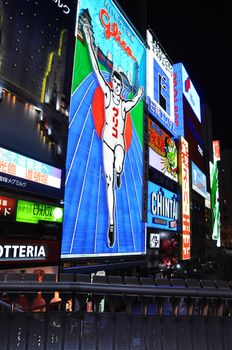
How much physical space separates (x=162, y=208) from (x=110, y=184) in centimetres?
1259

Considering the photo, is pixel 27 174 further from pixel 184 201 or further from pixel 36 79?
pixel 184 201

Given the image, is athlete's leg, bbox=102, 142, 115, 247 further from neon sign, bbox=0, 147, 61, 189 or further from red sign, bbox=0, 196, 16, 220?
red sign, bbox=0, 196, 16, 220

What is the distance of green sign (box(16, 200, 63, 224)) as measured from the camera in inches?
521

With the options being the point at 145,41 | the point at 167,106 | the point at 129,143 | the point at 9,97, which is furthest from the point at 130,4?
the point at 9,97

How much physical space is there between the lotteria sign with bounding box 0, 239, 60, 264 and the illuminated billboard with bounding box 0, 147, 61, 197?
2044mm

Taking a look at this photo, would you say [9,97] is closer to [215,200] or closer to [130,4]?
[130,4]

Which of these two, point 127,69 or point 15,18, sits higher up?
point 127,69

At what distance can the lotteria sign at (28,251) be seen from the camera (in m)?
12.4

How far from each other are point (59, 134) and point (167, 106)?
22954mm

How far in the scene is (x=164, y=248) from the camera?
32.2 meters

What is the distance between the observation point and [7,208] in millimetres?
12641

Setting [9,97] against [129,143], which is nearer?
[9,97]

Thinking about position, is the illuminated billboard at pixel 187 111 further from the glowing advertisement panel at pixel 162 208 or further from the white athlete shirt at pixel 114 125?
the white athlete shirt at pixel 114 125

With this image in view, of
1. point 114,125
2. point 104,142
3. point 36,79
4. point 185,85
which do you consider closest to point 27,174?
point 36,79
